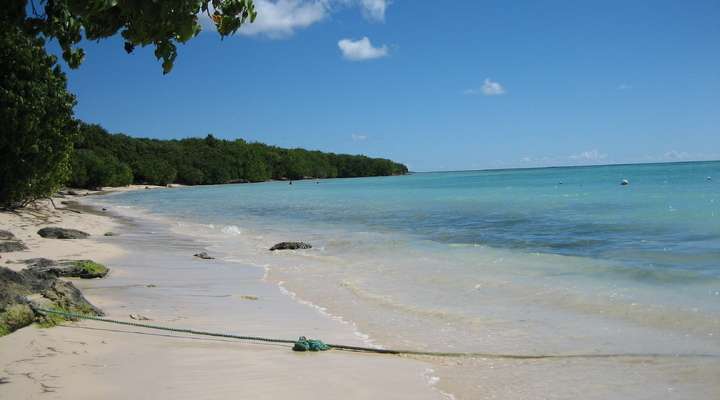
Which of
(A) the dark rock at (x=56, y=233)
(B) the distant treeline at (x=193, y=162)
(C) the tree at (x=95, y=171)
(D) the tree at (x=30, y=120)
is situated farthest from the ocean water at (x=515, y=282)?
(C) the tree at (x=95, y=171)

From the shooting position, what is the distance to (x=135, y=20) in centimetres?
338

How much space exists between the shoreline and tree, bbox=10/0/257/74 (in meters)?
2.44

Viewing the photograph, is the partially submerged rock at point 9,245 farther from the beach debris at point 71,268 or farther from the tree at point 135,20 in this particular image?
the tree at point 135,20

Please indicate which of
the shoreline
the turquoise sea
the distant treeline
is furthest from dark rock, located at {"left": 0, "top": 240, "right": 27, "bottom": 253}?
the distant treeline

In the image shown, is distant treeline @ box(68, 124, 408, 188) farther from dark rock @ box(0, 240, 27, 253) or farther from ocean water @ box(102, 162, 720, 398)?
ocean water @ box(102, 162, 720, 398)

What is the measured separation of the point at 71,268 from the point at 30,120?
11940 millimetres

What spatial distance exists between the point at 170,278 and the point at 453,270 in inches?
211

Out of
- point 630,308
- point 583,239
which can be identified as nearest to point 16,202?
point 583,239

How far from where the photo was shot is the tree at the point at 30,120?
1817 cm

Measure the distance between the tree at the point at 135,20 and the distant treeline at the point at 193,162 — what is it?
157 ft

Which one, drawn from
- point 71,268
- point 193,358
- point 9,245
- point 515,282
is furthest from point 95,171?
point 193,358

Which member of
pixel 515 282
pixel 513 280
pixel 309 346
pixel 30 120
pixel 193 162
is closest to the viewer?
pixel 309 346

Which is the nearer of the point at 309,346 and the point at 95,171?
the point at 309,346

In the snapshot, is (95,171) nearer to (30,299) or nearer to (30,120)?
(30,120)
